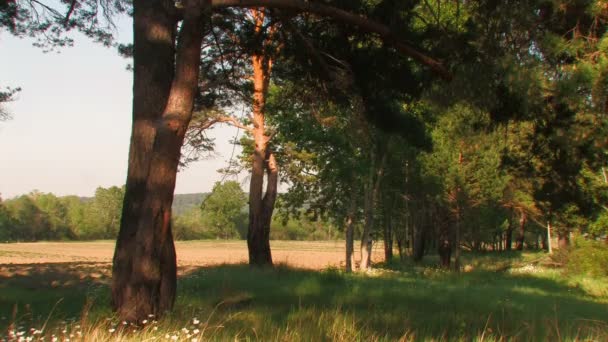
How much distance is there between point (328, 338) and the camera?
17.8 feet

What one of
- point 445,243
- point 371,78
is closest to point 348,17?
point 371,78

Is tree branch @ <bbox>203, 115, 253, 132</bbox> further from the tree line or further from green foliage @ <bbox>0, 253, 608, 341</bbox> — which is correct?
the tree line

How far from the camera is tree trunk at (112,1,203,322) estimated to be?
685 cm

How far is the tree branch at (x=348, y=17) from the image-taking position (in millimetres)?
8000

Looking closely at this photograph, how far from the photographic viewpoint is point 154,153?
707 cm

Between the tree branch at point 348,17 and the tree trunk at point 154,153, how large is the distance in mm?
853

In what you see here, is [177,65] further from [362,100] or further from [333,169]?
[333,169]

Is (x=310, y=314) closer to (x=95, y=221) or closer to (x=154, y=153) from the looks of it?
(x=154, y=153)

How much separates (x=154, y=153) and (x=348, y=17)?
332cm

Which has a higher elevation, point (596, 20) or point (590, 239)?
point (596, 20)

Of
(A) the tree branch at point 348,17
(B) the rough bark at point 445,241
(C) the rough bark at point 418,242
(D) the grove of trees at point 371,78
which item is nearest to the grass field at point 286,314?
(D) the grove of trees at point 371,78

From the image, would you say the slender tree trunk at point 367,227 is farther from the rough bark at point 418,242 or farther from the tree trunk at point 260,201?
the rough bark at point 418,242

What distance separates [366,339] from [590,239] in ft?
91.9

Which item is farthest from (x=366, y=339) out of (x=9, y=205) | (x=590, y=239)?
(x=9, y=205)
